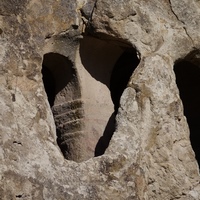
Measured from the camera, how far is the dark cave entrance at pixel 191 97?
6898 millimetres

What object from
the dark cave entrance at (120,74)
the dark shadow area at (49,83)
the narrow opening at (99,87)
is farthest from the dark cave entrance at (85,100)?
the dark cave entrance at (120,74)

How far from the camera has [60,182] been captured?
16.9ft

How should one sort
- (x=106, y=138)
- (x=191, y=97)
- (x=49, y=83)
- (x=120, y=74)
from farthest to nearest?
(x=191, y=97) < (x=120, y=74) < (x=49, y=83) < (x=106, y=138)

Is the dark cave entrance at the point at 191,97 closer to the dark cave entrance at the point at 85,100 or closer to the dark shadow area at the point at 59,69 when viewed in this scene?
the dark cave entrance at the point at 85,100

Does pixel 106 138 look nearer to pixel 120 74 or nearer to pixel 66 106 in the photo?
pixel 66 106

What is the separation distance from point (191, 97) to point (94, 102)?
111cm

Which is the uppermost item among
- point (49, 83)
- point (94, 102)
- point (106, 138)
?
point (49, 83)

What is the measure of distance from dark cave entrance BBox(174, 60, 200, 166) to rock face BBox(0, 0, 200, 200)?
0.54 meters

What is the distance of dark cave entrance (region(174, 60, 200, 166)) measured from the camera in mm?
6898

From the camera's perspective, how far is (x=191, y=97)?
274 inches

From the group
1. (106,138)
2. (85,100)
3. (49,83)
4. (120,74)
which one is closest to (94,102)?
(85,100)

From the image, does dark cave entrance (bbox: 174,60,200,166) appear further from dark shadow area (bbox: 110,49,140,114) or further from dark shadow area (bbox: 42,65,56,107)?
A: dark shadow area (bbox: 42,65,56,107)

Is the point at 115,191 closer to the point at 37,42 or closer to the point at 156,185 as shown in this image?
the point at 156,185

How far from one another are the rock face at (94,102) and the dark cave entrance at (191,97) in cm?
54
